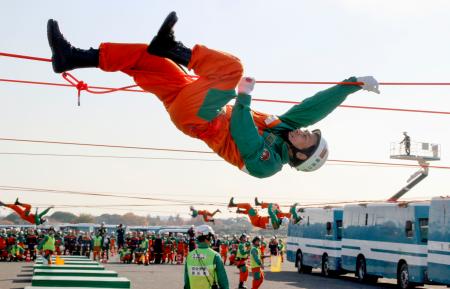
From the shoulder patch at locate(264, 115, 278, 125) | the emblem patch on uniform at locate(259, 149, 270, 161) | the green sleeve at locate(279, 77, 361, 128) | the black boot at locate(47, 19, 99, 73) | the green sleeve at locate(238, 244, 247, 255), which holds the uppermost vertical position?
the black boot at locate(47, 19, 99, 73)

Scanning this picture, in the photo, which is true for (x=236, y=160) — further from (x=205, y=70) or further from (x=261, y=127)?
(x=205, y=70)

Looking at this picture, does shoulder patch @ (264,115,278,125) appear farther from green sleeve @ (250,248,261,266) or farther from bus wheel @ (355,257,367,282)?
bus wheel @ (355,257,367,282)

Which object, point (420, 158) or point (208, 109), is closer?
point (208, 109)

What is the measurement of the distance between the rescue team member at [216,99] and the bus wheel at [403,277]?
56.2 feet

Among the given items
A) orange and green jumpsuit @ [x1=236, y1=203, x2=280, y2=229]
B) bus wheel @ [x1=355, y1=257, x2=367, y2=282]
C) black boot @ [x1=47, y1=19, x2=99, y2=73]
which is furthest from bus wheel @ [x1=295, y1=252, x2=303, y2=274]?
black boot @ [x1=47, y1=19, x2=99, y2=73]

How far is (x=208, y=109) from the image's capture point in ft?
20.1

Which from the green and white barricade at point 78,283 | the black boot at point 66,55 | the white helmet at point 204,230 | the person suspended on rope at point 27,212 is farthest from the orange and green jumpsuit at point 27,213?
the black boot at point 66,55

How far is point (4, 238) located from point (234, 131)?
112ft

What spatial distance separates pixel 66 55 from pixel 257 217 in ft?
44.6

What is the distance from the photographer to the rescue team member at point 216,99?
6.01 meters

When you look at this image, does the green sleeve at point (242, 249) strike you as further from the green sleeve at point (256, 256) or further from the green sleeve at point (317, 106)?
the green sleeve at point (317, 106)

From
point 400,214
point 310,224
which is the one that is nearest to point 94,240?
point 310,224

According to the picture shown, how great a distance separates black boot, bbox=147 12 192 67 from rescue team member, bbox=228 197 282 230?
41.0 feet

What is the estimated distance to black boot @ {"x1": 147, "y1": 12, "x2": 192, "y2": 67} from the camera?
5961 mm
